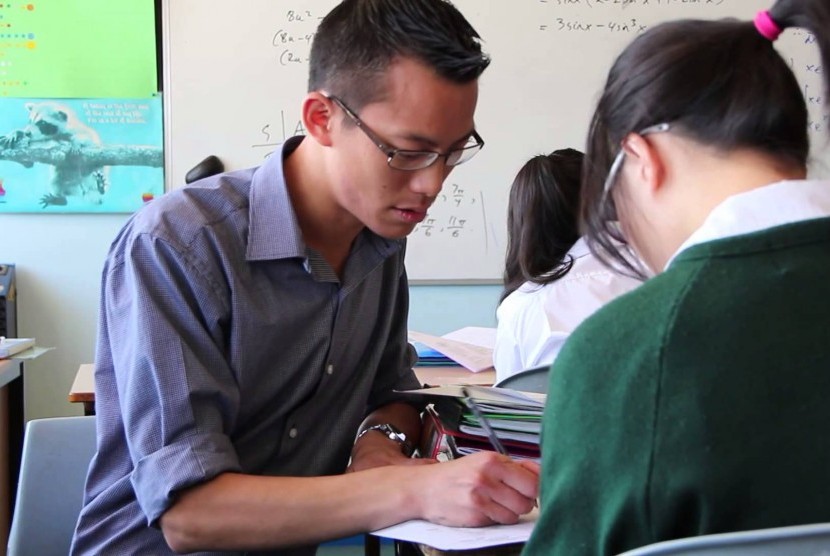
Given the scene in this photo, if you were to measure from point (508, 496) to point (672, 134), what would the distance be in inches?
18.8

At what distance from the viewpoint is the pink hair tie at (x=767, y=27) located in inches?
31.8

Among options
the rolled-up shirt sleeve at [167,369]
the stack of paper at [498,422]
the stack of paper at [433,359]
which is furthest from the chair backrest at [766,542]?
the stack of paper at [433,359]

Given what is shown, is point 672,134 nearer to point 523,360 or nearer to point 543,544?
point 543,544

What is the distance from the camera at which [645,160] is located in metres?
0.83

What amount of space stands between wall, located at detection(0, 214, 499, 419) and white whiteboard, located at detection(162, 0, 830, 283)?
0.41 m

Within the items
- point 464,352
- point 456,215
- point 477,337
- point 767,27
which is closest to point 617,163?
point 767,27

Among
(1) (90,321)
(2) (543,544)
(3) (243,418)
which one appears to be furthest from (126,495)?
(1) (90,321)

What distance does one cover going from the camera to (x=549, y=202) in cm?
207

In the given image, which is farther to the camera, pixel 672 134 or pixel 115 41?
pixel 115 41

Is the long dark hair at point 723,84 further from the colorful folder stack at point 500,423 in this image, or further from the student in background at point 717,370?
the colorful folder stack at point 500,423

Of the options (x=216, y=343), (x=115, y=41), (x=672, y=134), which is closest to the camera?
(x=672, y=134)

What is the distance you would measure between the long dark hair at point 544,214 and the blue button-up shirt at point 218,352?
665mm

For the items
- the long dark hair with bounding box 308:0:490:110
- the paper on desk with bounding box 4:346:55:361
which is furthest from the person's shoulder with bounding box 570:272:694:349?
the paper on desk with bounding box 4:346:55:361

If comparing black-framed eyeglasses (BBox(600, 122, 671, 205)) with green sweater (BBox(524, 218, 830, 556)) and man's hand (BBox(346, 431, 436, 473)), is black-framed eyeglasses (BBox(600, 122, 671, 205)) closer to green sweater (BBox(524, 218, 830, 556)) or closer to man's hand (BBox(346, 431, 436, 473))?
green sweater (BBox(524, 218, 830, 556))
